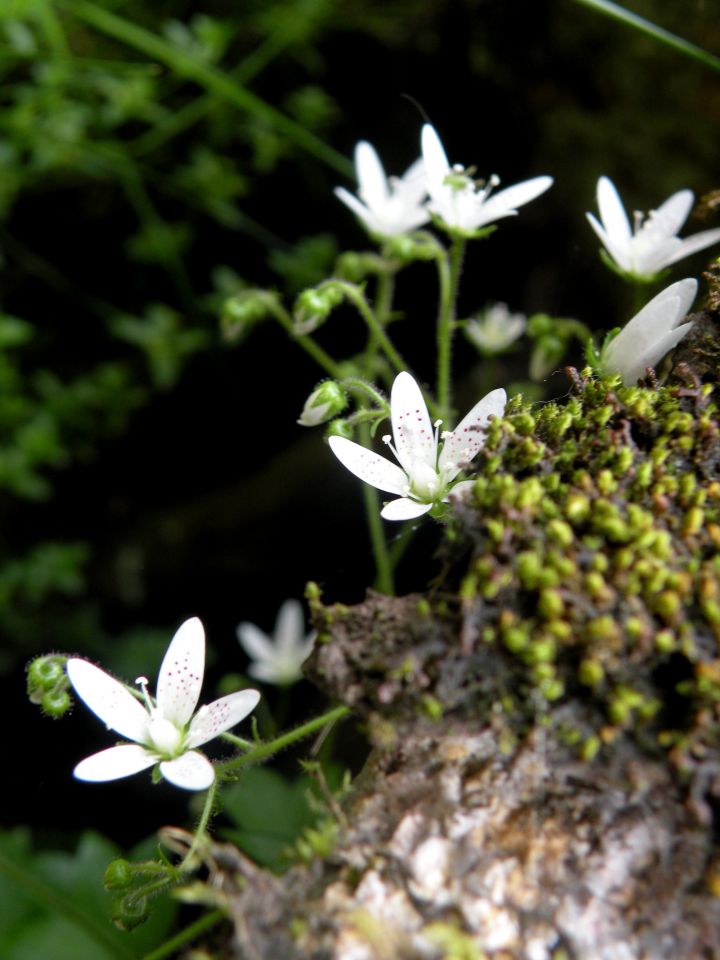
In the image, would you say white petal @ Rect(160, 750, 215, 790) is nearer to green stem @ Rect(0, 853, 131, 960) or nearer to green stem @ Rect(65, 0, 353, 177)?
green stem @ Rect(0, 853, 131, 960)

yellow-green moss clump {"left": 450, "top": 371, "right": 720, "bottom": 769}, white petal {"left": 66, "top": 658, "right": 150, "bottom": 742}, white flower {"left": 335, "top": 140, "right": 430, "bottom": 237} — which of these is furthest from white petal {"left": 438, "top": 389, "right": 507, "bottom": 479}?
white flower {"left": 335, "top": 140, "right": 430, "bottom": 237}

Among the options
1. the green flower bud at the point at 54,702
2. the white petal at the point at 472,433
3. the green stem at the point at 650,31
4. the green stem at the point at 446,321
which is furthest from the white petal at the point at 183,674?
the green stem at the point at 650,31

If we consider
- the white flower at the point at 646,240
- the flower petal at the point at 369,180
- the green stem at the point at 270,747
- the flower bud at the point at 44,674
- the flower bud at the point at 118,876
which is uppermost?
the flower petal at the point at 369,180

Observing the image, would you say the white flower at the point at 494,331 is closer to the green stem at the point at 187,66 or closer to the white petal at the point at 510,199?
the white petal at the point at 510,199

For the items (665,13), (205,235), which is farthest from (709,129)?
(205,235)

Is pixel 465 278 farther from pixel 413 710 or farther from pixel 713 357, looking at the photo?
pixel 413 710

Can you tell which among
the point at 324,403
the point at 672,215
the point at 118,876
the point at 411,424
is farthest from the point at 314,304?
the point at 118,876
